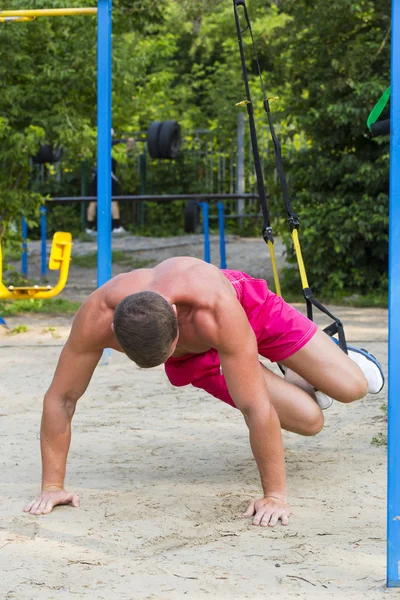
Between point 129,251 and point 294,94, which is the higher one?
point 294,94

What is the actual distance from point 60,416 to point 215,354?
1.99ft

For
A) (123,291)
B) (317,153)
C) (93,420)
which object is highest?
(317,153)

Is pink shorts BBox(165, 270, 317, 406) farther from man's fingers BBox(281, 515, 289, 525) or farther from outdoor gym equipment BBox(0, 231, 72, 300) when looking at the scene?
outdoor gym equipment BBox(0, 231, 72, 300)

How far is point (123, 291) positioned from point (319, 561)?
Answer: 1052 millimetres

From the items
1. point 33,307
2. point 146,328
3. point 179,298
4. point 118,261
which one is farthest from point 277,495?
point 118,261

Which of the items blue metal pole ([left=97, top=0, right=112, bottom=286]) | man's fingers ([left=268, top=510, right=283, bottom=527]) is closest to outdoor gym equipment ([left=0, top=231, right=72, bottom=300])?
blue metal pole ([left=97, top=0, right=112, bottom=286])

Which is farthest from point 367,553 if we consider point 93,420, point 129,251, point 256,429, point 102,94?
point 129,251

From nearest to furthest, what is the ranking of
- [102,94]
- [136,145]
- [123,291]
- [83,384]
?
1. [123,291]
2. [83,384]
3. [102,94]
4. [136,145]

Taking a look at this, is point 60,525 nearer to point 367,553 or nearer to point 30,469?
point 30,469

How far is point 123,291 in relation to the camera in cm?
314

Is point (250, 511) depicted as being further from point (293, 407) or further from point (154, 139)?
point (154, 139)

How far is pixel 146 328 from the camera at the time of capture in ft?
9.13

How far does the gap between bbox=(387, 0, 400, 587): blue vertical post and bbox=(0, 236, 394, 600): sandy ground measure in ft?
0.73

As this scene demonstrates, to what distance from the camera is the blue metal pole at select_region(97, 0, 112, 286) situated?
6.16 meters
